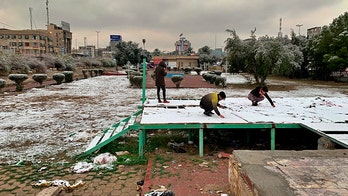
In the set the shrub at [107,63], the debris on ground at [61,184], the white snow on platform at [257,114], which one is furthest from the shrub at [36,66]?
the debris on ground at [61,184]

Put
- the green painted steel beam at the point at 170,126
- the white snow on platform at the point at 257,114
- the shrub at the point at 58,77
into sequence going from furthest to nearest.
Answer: the shrub at the point at 58,77 → the white snow on platform at the point at 257,114 → the green painted steel beam at the point at 170,126

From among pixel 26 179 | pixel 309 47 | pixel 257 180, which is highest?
pixel 309 47

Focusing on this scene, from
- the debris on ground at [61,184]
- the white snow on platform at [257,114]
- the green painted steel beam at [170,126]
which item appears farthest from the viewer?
the white snow on platform at [257,114]

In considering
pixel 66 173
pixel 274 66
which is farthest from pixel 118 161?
pixel 274 66

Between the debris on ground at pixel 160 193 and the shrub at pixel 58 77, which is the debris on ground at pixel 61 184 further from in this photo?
the shrub at pixel 58 77

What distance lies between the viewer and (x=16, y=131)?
710cm

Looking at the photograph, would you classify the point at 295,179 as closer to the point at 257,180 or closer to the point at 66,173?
the point at 257,180

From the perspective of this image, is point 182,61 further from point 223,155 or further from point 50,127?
point 223,155

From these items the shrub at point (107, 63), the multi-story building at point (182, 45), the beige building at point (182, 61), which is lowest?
the shrub at point (107, 63)

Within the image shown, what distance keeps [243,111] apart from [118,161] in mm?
3352

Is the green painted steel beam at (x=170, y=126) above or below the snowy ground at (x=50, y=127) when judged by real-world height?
above

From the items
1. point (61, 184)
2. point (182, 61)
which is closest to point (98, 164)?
point (61, 184)

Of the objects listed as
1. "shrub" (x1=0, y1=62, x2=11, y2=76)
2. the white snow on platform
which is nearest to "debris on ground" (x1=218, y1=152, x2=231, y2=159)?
the white snow on platform

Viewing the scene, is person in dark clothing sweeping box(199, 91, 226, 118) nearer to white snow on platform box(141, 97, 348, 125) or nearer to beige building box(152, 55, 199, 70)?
white snow on platform box(141, 97, 348, 125)
